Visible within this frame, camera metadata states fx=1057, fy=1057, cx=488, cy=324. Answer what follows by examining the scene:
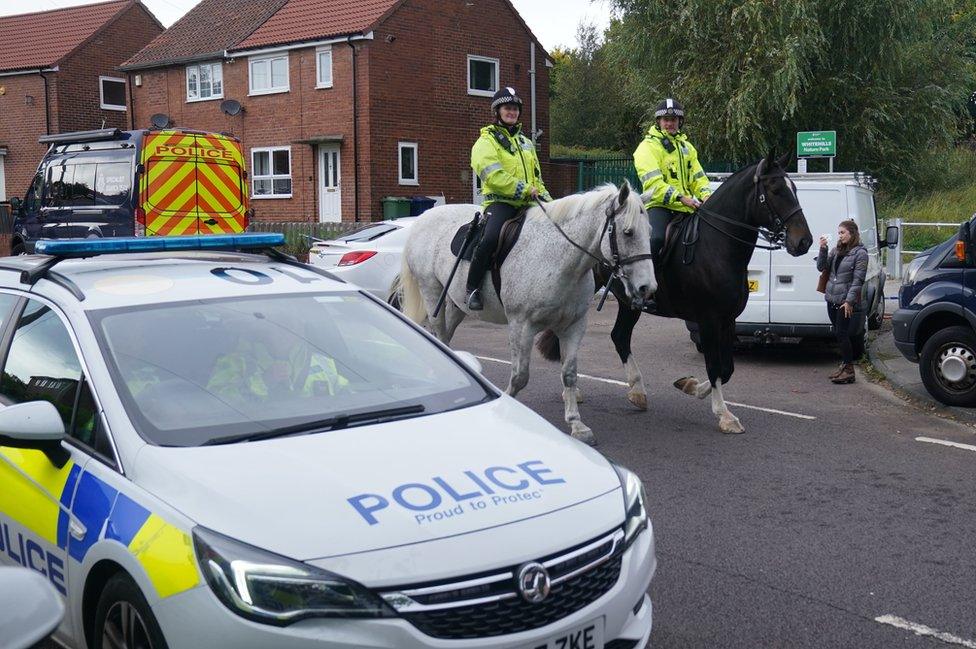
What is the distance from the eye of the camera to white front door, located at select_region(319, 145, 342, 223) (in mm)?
34000

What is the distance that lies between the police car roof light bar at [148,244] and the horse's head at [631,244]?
3.00 m

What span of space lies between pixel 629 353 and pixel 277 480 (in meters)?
6.70

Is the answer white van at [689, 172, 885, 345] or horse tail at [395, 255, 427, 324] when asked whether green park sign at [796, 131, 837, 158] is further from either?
horse tail at [395, 255, 427, 324]

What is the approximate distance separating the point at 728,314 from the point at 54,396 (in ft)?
20.2

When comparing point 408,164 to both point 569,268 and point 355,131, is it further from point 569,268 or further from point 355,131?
point 569,268

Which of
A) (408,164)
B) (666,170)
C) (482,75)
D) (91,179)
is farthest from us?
(482,75)

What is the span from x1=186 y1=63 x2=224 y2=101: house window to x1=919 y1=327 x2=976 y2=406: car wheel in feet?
101

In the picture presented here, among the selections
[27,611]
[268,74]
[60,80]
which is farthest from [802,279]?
[60,80]

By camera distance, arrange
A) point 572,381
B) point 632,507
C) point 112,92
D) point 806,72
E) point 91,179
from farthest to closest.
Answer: point 112,92
point 806,72
point 91,179
point 572,381
point 632,507

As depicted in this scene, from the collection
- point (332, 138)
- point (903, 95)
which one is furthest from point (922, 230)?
point (332, 138)

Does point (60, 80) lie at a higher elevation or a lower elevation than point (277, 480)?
higher

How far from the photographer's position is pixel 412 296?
10.2 meters

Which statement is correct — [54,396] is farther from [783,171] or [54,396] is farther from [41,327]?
[783,171]

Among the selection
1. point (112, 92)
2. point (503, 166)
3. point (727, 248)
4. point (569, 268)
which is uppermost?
point (112, 92)
